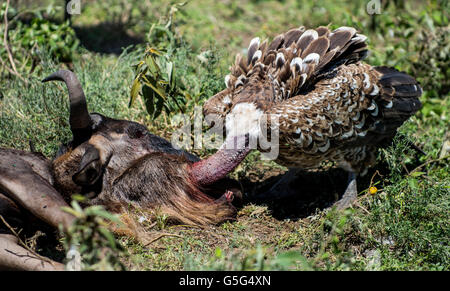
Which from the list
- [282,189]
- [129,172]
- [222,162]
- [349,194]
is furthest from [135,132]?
[349,194]

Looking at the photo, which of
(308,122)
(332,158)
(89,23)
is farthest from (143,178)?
(89,23)

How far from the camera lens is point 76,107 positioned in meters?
4.20

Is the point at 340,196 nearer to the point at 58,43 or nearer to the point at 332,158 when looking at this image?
the point at 332,158

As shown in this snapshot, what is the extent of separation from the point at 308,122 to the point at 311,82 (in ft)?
1.49

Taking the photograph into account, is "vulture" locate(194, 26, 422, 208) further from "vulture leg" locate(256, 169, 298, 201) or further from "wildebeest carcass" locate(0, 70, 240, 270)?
"vulture leg" locate(256, 169, 298, 201)

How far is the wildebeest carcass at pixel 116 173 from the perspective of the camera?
13.7 feet

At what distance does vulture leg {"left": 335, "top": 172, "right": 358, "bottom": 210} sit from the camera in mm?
5168

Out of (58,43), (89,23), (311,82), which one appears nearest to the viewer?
(311,82)

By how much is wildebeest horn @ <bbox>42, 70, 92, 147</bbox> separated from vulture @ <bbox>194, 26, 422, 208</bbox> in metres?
0.99

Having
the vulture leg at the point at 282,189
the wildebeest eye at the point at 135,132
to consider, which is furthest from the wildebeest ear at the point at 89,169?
the vulture leg at the point at 282,189

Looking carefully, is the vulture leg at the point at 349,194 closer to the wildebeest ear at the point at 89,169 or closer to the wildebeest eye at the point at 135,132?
the wildebeest eye at the point at 135,132

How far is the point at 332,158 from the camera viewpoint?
16.5ft

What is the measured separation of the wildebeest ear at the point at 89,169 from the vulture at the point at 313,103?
2.76 ft
